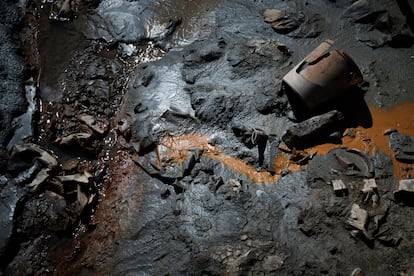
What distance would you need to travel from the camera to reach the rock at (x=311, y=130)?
4.11 metres

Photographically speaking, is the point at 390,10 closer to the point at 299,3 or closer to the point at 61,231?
the point at 299,3

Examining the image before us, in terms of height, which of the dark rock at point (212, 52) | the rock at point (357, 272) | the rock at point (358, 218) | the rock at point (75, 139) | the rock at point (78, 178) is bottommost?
the rock at point (357, 272)

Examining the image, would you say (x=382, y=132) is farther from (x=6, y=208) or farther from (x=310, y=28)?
(x=6, y=208)

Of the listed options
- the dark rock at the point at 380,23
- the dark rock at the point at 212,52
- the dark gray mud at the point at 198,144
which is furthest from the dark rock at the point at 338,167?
the dark rock at the point at 212,52

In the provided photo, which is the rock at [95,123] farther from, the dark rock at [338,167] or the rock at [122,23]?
the dark rock at [338,167]

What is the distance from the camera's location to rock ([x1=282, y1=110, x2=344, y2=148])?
4.11 meters

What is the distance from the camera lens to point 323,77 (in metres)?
4.04

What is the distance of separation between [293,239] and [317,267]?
0.33m

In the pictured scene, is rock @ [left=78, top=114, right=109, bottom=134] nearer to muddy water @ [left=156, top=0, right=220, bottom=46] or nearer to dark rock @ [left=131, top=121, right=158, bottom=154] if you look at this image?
dark rock @ [left=131, top=121, right=158, bottom=154]

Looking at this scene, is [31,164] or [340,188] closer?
[340,188]

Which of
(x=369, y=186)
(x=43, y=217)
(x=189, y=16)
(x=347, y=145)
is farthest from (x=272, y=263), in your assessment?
(x=189, y=16)

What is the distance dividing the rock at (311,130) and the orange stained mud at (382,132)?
118mm

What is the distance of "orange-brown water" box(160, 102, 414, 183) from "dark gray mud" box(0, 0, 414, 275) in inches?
0.7

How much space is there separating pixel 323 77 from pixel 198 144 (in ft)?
5.13
